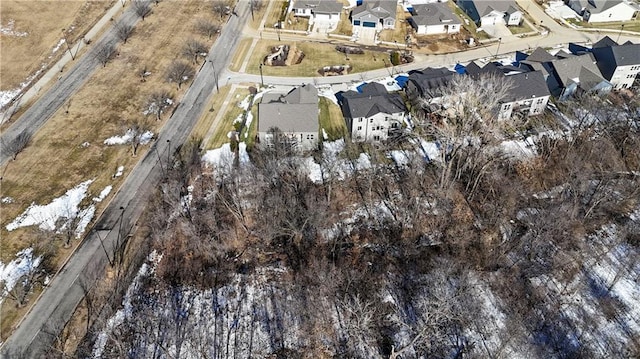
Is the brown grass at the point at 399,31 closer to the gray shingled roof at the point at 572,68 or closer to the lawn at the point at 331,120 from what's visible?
the lawn at the point at 331,120

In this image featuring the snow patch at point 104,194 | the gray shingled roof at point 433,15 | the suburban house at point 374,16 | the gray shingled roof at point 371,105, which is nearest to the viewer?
the snow patch at point 104,194

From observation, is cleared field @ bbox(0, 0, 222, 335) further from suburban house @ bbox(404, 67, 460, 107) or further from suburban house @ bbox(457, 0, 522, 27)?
suburban house @ bbox(457, 0, 522, 27)

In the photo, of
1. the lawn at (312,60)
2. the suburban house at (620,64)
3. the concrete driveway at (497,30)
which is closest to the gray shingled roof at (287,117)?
the lawn at (312,60)

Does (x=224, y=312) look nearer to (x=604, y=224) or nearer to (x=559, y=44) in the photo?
(x=604, y=224)

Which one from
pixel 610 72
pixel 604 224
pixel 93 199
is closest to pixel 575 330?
pixel 604 224

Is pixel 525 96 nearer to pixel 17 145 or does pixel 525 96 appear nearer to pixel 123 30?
pixel 123 30

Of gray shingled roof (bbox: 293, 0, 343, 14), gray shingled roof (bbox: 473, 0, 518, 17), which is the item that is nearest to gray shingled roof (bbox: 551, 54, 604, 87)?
gray shingled roof (bbox: 473, 0, 518, 17)
